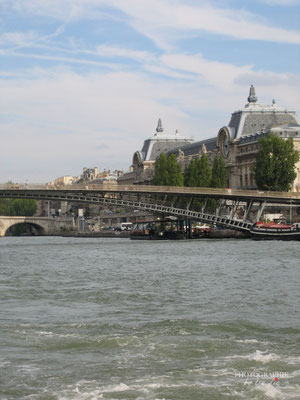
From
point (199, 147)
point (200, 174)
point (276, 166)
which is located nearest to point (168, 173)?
point (200, 174)

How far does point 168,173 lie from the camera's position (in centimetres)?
9875

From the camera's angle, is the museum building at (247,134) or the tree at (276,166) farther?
the museum building at (247,134)

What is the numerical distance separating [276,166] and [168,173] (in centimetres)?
1695

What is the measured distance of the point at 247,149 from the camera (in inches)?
4370

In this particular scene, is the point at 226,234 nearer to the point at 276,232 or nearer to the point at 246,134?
the point at 276,232

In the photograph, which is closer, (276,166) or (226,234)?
(226,234)

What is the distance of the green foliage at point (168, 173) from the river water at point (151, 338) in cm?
6724

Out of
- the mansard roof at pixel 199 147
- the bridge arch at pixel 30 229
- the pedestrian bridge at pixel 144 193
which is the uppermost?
the mansard roof at pixel 199 147

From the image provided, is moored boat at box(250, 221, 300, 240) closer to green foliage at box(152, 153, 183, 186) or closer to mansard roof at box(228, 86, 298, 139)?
green foliage at box(152, 153, 183, 186)

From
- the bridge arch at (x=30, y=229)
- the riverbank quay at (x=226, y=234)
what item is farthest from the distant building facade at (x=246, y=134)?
the bridge arch at (x=30, y=229)

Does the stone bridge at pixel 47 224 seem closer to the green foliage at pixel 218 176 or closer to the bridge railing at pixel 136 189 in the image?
the green foliage at pixel 218 176

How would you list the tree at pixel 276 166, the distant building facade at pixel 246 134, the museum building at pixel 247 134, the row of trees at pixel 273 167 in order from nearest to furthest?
the tree at pixel 276 166, the row of trees at pixel 273 167, the museum building at pixel 247 134, the distant building facade at pixel 246 134

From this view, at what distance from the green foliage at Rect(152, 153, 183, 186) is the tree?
43.7 ft

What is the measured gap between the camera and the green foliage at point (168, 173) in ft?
319
